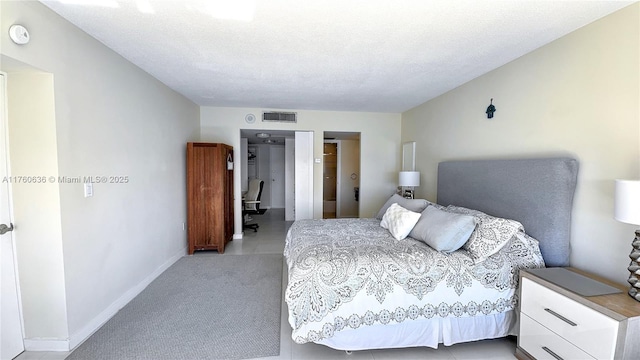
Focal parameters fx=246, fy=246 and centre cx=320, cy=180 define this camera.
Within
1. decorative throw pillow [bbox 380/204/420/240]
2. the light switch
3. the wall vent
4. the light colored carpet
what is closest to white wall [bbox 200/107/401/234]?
the wall vent

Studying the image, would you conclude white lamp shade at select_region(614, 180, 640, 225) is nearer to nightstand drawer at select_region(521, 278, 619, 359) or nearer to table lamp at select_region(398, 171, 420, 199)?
nightstand drawer at select_region(521, 278, 619, 359)

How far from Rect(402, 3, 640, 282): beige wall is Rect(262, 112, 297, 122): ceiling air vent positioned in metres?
3.15

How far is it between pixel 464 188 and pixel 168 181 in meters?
3.84

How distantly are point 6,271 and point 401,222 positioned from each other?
3165 mm

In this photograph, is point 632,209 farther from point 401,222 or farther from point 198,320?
point 198,320

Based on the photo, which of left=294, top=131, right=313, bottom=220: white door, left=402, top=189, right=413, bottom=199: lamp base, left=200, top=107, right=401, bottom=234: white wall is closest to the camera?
left=402, top=189, right=413, bottom=199: lamp base

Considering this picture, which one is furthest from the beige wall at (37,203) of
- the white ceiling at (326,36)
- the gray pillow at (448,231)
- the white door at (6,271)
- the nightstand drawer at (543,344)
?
the nightstand drawer at (543,344)

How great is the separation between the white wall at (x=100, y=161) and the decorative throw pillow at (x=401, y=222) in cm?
273

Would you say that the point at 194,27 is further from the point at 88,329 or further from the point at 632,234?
the point at 632,234

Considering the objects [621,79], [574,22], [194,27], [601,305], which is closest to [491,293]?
[601,305]

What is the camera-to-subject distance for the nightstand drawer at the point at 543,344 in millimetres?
1467

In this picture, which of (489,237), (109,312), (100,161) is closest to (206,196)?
Result: (100,161)

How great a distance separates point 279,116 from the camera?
4633 mm

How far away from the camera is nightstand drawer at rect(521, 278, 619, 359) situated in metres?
1.32
